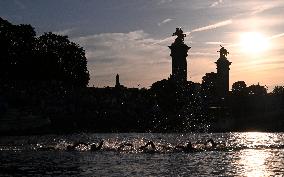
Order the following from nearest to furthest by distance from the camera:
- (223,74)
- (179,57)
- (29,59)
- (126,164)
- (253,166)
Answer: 1. (253,166)
2. (126,164)
3. (179,57)
4. (29,59)
5. (223,74)

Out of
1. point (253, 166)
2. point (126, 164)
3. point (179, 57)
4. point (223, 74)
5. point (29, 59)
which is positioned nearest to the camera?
point (253, 166)

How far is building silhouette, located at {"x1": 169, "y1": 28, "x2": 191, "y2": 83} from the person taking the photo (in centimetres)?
11662

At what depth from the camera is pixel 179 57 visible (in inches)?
4619

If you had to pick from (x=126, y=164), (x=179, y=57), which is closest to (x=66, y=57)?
(x=179, y=57)

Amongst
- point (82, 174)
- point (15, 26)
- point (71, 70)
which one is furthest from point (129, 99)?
point (82, 174)

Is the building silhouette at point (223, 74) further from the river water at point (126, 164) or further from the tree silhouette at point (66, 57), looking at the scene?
the river water at point (126, 164)

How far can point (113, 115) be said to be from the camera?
125m

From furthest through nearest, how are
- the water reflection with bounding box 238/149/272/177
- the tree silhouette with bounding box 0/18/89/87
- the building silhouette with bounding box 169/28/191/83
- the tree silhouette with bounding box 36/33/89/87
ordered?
the tree silhouette with bounding box 36/33/89/87 → the tree silhouette with bounding box 0/18/89/87 → the building silhouette with bounding box 169/28/191/83 → the water reflection with bounding box 238/149/272/177

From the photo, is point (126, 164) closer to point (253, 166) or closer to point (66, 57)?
point (253, 166)

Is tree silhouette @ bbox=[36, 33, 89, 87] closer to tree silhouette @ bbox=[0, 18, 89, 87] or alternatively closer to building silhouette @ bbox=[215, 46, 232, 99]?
tree silhouette @ bbox=[0, 18, 89, 87]

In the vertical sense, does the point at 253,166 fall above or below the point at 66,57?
below

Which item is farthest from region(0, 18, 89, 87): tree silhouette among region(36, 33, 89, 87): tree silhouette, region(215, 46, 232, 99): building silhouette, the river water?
the river water

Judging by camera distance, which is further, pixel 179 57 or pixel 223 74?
pixel 223 74

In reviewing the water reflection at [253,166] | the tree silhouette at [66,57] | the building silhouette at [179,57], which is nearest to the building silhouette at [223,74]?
the building silhouette at [179,57]
